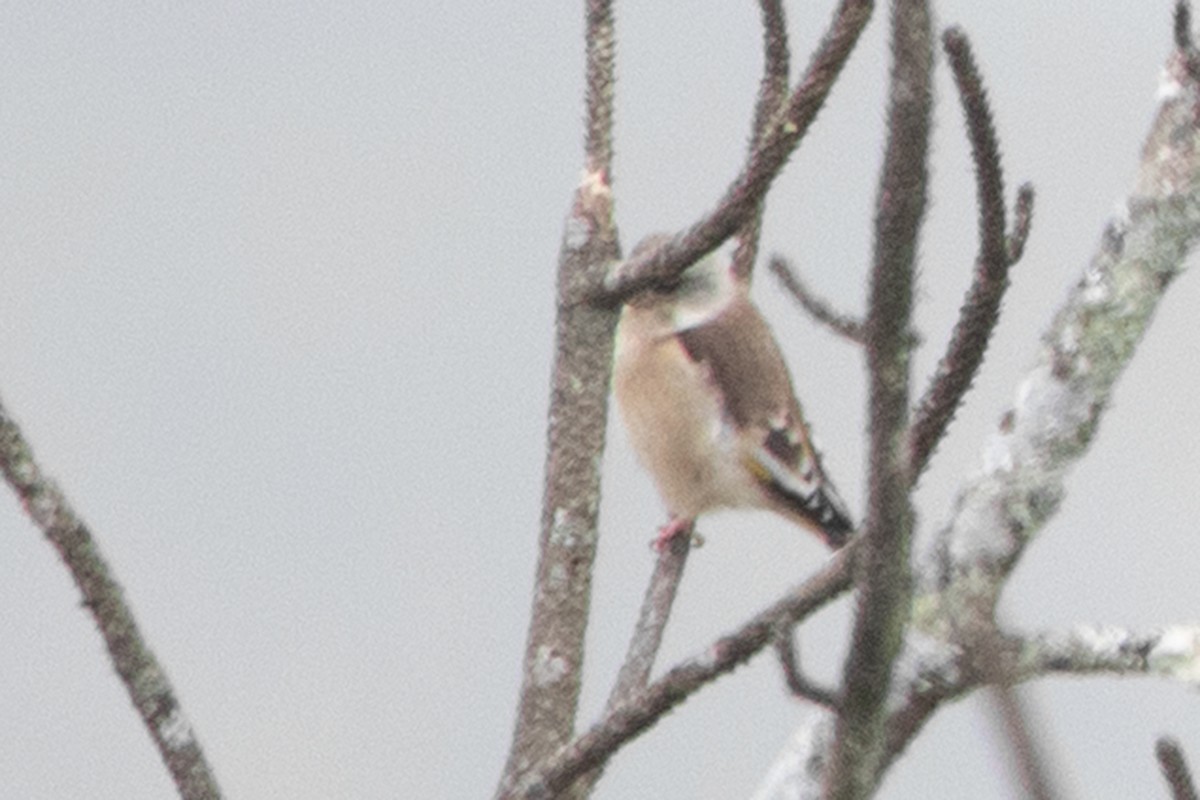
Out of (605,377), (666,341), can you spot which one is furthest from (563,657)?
(666,341)

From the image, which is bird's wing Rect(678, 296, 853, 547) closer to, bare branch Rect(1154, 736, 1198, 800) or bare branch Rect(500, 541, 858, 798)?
bare branch Rect(500, 541, 858, 798)

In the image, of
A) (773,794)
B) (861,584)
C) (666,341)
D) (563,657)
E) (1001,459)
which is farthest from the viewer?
(666,341)

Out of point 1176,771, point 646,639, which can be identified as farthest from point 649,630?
point 1176,771

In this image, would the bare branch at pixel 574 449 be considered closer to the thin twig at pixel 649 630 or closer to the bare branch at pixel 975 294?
the thin twig at pixel 649 630

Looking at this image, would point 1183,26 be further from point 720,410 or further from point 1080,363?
point 720,410

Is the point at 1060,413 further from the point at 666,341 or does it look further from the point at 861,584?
the point at 666,341

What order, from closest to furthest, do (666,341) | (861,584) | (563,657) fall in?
(861,584)
(563,657)
(666,341)

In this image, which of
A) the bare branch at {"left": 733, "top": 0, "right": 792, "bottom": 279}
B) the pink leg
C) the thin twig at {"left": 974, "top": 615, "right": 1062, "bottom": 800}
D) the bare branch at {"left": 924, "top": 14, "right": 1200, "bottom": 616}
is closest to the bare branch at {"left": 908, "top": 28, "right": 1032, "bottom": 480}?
the bare branch at {"left": 924, "top": 14, "right": 1200, "bottom": 616}
